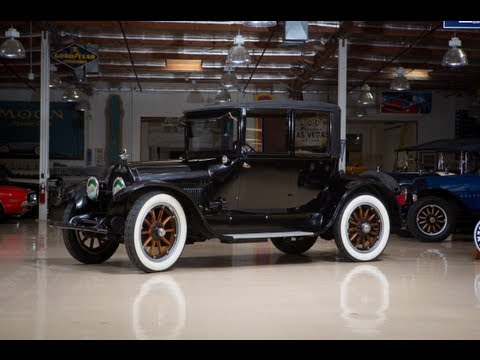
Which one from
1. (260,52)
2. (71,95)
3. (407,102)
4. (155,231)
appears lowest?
(155,231)

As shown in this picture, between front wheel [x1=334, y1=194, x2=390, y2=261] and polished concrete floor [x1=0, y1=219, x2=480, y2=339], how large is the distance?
6.9 inches

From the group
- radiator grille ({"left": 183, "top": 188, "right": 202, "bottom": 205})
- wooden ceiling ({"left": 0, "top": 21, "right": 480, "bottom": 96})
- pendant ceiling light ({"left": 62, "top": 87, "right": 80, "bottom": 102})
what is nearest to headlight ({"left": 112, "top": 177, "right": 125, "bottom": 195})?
radiator grille ({"left": 183, "top": 188, "right": 202, "bottom": 205})

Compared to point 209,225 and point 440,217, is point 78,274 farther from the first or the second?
point 440,217

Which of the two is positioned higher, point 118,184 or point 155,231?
point 118,184

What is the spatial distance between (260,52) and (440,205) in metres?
7.85

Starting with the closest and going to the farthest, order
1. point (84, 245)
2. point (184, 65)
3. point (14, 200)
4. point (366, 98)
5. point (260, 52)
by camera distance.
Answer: point (84, 245) → point (14, 200) → point (366, 98) → point (260, 52) → point (184, 65)

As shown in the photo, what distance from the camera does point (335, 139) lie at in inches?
287

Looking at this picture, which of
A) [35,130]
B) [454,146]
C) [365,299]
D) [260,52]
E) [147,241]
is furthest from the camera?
[35,130]

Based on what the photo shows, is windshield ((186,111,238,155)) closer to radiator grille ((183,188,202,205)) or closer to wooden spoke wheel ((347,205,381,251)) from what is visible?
A: radiator grille ((183,188,202,205))

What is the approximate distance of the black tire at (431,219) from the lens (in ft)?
31.4

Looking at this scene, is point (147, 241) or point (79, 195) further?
point (79, 195)

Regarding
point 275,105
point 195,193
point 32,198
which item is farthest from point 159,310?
point 32,198

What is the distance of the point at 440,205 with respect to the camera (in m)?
9.59

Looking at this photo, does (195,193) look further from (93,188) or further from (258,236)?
(93,188)
